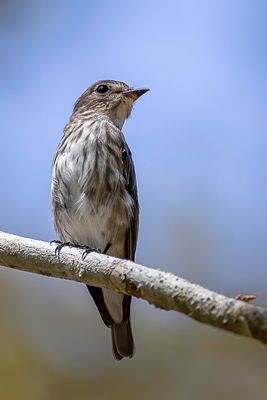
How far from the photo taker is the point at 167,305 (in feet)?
8.70

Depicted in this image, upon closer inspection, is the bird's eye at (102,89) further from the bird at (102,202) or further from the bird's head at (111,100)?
the bird at (102,202)

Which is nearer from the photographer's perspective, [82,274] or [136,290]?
[136,290]

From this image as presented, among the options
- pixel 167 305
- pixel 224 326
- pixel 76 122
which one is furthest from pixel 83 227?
pixel 224 326

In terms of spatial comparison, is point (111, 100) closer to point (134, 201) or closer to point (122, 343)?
point (134, 201)

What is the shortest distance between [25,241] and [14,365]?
90.3 inches

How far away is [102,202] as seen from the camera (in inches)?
189

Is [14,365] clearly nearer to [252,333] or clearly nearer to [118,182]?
[118,182]

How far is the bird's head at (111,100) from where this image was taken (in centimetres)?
576

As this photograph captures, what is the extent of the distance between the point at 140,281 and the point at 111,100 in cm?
321

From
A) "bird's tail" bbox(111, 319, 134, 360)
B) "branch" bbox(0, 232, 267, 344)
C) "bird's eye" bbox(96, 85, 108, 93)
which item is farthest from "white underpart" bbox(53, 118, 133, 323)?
"branch" bbox(0, 232, 267, 344)

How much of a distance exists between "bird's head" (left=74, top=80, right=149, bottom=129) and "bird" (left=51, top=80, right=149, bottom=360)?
523mm

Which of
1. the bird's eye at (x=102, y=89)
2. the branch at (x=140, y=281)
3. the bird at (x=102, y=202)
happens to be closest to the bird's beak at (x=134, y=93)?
the bird's eye at (x=102, y=89)

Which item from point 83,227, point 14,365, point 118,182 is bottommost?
point 14,365

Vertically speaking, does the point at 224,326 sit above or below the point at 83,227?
above
